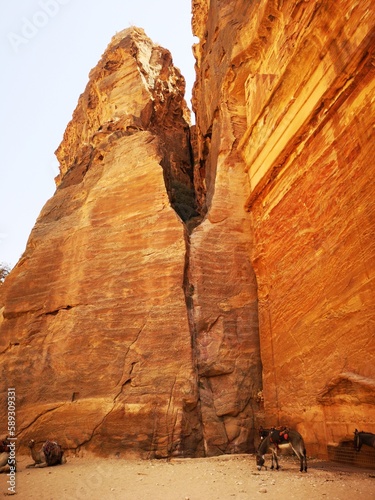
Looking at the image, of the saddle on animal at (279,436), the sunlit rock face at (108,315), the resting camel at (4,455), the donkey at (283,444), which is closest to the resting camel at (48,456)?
the resting camel at (4,455)

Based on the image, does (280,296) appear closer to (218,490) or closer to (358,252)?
(358,252)

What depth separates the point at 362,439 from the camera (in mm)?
6742

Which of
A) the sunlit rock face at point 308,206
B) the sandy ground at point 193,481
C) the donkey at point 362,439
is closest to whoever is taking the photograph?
the sandy ground at point 193,481

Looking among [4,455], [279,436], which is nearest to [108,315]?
[4,455]

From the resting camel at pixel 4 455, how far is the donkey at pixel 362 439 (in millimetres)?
6668

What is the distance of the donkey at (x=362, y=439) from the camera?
6.55 metres

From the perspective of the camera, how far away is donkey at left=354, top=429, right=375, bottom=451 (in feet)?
21.5

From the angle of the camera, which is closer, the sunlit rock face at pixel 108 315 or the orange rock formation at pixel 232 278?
the orange rock formation at pixel 232 278

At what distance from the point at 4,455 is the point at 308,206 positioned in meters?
8.45

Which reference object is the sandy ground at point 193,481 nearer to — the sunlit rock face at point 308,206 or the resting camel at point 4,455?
the resting camel at point 4,455

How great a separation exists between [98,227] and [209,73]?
8396 mm

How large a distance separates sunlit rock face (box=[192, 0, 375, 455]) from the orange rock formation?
0.12ft

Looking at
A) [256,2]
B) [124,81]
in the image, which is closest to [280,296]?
[256,2]

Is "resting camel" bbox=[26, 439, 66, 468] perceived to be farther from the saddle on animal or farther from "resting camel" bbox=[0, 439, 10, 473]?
the saddle on animal
